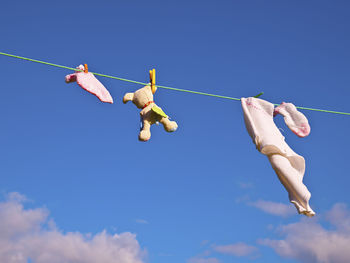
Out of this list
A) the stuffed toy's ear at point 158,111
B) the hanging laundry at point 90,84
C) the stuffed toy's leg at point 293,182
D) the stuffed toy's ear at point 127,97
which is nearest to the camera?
the stuffed toy's leg at point 293,182

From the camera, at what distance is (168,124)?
456 cm

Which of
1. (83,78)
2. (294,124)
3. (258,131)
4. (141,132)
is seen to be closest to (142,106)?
(141,132)

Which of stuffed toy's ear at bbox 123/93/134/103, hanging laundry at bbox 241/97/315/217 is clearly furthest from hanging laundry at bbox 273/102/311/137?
stuffed toy's ear at bbox 123/93/134/103

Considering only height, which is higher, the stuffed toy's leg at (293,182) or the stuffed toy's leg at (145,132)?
the stuffed toy's leg at (145,132)

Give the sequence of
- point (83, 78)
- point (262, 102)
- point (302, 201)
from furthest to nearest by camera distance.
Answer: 1. point (262, 102)
2. point (83, 78)
3. point (302, 201)

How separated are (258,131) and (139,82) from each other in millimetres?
1127

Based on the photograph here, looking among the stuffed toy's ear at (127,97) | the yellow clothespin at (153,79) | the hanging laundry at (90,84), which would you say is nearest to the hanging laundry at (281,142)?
the yellow clothespin at (153,79)

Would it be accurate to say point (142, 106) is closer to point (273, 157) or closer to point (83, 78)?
point (83, 78)

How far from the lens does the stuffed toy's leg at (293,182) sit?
4.03m

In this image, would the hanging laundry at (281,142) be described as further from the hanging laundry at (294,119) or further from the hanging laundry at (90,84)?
the hanging laundry at (90,84)

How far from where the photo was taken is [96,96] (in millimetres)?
4285

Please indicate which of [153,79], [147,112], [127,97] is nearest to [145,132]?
[147,112]

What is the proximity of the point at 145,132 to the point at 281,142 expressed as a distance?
1199 mm

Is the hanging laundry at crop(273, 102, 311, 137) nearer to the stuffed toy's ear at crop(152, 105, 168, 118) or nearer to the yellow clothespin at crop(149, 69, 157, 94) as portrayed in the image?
the stuffed toy's ear at crop(152, 105, 168, 118)
